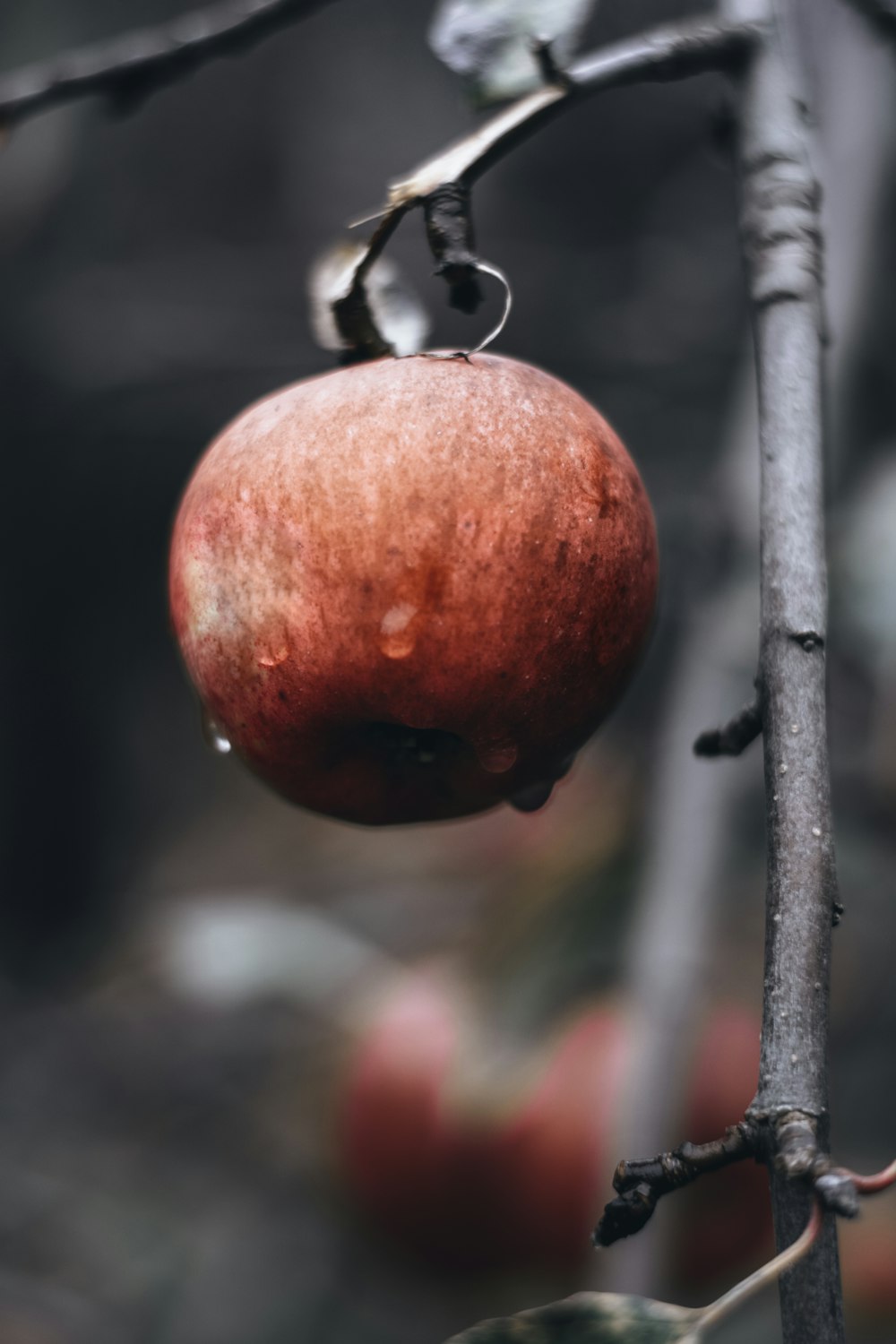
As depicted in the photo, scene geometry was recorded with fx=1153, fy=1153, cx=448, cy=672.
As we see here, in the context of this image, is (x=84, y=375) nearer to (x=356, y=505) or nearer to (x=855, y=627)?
(x=855, y=627)

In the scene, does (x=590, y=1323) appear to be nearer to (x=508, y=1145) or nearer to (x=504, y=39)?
(x=504, y=39)

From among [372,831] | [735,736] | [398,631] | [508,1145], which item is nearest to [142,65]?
[398,631]

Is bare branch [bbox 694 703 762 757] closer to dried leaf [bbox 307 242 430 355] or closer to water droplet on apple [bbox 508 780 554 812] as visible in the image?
water droplet on apple [bbox 508 780 554 812]

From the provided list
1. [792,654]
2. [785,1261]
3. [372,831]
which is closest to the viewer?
[785,1261]

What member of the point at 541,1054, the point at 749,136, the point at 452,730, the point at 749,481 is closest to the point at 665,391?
the point at 749,481

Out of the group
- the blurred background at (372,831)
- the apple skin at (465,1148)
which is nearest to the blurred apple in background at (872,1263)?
the blurred background at (372,831)

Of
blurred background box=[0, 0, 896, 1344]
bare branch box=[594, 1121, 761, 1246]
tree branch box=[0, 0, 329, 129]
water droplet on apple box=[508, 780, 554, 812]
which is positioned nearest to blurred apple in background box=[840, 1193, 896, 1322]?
blurred background box=[0, 0, 896, 1344]

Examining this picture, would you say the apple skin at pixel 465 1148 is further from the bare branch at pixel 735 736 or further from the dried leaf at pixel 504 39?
the dried leaf at pixel 504 39
